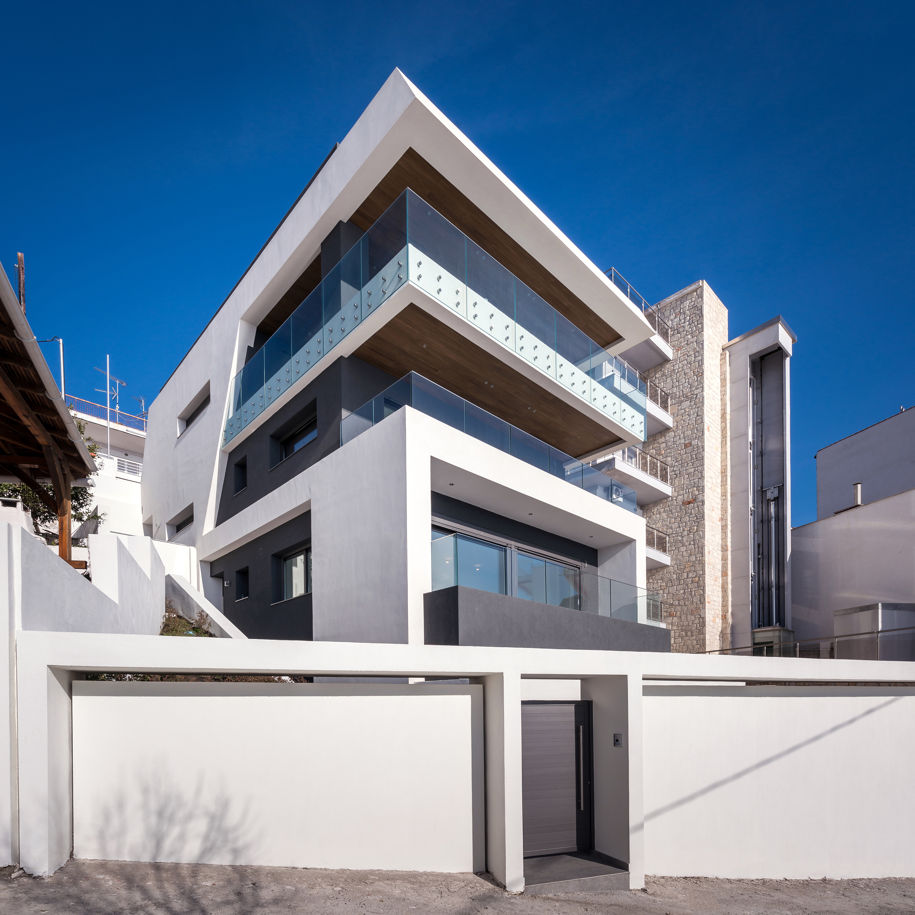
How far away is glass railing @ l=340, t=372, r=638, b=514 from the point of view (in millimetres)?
12820

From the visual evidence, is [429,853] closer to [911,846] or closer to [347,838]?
[347,838]

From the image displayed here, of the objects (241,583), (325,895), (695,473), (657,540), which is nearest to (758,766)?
(325,895)

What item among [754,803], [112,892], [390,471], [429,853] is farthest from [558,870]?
[390,471]

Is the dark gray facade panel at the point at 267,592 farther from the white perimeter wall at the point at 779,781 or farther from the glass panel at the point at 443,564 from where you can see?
the white perimeter wall at the point at 779,781

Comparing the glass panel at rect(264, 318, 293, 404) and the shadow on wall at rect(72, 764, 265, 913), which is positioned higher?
the glass panel at rect(264, 318, 293, 404)

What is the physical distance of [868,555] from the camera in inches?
930

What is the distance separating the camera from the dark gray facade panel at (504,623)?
11031 millimetres

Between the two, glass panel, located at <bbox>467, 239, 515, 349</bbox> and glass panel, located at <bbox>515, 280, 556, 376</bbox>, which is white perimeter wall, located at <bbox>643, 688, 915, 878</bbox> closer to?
glass panel, located at <bbox>467, 239, 515, 349</bbox>

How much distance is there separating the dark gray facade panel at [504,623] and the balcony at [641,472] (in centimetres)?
998

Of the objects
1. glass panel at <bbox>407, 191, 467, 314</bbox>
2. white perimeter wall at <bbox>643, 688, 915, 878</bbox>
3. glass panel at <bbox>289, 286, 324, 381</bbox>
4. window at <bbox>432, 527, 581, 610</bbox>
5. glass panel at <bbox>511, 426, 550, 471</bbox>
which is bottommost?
white perimeter wall at <bbox>643, 688, 915, 878</bbox>

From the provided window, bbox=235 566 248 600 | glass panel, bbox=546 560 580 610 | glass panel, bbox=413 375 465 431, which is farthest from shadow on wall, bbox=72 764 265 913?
window, bbox=235 566 248 600

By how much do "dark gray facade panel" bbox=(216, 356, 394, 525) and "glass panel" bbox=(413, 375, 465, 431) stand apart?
2322mm

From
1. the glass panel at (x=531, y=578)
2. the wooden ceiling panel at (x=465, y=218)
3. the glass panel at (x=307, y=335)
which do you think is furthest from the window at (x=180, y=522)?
the glass panel at (x=531, y=578)

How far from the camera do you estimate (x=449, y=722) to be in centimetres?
795
